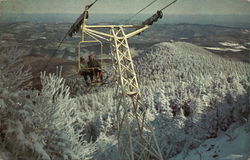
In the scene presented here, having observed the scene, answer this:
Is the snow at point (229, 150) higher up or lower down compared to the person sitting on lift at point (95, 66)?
lower down

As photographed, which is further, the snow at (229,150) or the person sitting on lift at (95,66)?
the snow at (229,150)

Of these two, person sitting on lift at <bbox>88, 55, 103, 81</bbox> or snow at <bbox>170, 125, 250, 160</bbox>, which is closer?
person sitting on lift at <bbox>88, 55, 103, 81</bbox>

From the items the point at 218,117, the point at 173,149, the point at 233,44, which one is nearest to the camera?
the point at 173,149

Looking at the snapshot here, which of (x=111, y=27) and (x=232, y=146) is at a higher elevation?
(x=111, y=27)

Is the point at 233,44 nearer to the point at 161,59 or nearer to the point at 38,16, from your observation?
the point at 38,16

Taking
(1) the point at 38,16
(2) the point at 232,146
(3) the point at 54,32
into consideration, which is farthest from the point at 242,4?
(3) the point at 54,32

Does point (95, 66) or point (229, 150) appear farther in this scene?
point (229, 150)

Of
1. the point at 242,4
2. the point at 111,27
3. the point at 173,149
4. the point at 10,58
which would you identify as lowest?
the point at 173,149

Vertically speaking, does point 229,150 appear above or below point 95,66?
below

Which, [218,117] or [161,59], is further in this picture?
[161,59]

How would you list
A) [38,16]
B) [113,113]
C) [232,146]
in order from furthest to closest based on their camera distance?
[113,113] < [232,146] < [38,16]

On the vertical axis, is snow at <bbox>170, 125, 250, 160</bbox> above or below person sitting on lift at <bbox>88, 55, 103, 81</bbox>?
below
